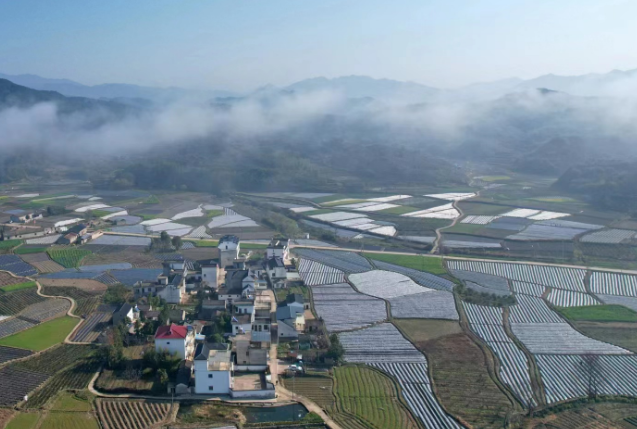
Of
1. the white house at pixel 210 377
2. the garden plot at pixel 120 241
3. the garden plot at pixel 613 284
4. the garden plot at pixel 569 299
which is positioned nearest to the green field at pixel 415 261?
the garden plot at pixel 569 299

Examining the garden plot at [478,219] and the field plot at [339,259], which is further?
the garden plot at [478,219]

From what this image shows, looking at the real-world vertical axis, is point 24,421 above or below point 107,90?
below

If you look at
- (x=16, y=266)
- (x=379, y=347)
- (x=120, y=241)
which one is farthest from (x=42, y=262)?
(x=379, y=347)

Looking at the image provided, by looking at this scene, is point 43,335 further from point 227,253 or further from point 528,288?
point 528,288

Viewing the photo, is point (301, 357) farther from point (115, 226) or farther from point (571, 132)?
point (571, 132)

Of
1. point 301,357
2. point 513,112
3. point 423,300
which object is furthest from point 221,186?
point 513,112

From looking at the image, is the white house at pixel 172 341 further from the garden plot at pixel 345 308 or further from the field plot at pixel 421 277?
the field plot at pixel 421 277
